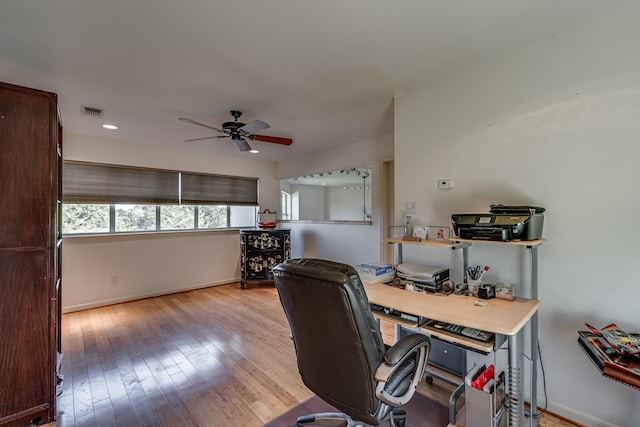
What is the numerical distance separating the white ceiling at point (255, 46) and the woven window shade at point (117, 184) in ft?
3.91

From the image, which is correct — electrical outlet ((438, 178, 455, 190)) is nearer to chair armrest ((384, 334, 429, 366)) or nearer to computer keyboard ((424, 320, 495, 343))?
computer keyboard ((424, 320, 495, 343))

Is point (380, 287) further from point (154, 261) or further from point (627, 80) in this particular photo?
point (154, 261)

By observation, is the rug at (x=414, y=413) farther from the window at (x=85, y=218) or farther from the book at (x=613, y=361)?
the window at (x=85, y=218)

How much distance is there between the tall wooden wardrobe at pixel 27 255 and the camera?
161 centimetres

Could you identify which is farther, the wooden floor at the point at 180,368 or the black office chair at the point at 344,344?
the wooden floor at the point at 180,368

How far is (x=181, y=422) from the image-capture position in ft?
5.64

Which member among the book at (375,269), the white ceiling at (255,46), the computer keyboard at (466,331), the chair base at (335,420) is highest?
the white ceiling at (255,46)

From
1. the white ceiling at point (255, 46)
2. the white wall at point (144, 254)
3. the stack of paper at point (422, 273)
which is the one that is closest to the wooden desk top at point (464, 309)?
the stack of paper at point (422, 273)

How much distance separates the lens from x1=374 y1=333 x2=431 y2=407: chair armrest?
1146mm

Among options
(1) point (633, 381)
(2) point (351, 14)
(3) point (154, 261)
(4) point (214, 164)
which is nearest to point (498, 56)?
(2) point (351, 14)

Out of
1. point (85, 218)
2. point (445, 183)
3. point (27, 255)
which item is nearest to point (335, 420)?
point (445, 183)

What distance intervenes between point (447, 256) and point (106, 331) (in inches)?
143

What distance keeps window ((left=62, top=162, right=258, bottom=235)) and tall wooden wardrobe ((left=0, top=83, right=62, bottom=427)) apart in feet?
8.17

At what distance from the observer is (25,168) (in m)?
1.65
